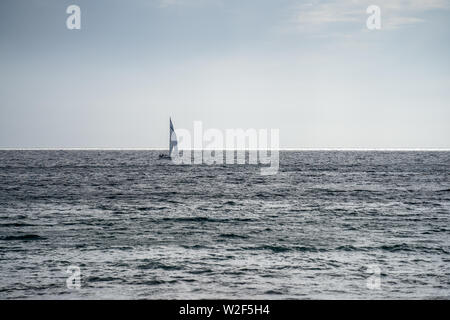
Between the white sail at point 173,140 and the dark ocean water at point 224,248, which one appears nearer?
the dark ocean water at point 224,248

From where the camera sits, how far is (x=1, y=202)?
40.2 meters

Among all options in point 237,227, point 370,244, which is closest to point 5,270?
point 237,227

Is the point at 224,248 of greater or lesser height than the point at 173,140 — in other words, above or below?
below

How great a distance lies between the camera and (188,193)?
1970 inches

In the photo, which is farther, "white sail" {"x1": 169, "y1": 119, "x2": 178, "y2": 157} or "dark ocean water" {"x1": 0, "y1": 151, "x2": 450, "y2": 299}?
"white sail" {"x1": 169, "y1": 119, "x2": 178, "y2": 157}

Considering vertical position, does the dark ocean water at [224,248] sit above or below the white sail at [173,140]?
below

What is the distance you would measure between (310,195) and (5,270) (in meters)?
36.5

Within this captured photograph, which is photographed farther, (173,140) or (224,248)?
(173,140)

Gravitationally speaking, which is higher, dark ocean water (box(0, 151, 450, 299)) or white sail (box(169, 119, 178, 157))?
white sail (box(169, 119, 178, 157))
